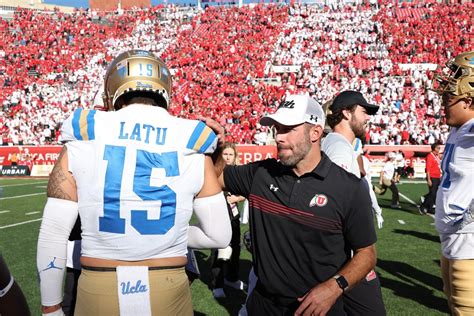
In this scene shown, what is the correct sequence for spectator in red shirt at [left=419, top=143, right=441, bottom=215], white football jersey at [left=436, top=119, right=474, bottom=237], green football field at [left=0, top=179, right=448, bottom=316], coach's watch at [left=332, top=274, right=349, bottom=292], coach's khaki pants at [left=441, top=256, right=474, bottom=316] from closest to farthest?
1. coach's watch at [left=332, top=274, right=349, bottom=292]
2. coach's khaki pants at [left=441, top=256, right=474, bottom=316]
3. white football jersey at [left=436, top=119, right=474, bottom=237]
4. green football field at [left=0, top=179, right=448, bottom=316]
5. spectator in red shirt at [left=419, top=143, right=441, bottom=215]

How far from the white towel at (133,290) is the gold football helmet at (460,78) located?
2.58 m

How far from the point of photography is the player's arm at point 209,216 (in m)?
2.38

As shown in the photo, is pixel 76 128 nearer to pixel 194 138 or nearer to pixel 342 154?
pixel 194 138

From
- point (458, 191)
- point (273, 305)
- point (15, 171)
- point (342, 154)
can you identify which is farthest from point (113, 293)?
point (15, 171)

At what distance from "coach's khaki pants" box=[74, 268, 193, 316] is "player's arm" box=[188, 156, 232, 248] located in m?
0.23

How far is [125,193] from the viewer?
2143 mm

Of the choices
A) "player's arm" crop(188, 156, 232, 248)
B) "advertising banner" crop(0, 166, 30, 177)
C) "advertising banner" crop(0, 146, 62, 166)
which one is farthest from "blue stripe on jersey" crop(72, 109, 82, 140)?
"advertising banner" crop(0, 166, 30, 177)

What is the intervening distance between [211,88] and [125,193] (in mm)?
27545

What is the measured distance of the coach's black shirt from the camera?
2.66m

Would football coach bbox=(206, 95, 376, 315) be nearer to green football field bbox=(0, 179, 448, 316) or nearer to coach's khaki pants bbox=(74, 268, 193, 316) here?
coach's khaki pants bbox=(74, 268, 193, 316)

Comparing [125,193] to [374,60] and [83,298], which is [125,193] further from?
[374,60]

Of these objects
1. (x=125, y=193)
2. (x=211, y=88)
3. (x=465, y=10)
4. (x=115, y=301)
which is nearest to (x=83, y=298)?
(x=115, y=301)

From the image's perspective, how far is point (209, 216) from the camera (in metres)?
2.40

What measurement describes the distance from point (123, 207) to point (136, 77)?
2.19ft
